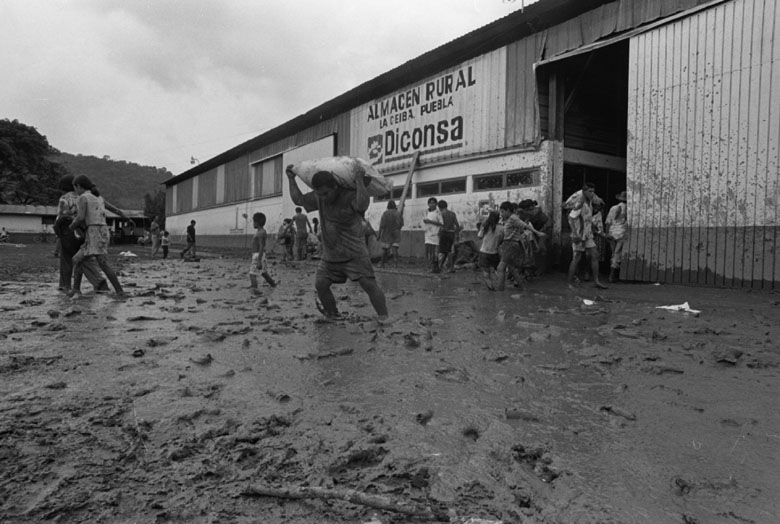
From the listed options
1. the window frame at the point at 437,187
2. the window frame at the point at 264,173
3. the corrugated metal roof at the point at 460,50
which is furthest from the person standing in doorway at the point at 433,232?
the window frame at the point at 264,173

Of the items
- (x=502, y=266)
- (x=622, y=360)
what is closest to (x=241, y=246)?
(x=502, y=266)

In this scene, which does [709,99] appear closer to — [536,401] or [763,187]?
[763,187]

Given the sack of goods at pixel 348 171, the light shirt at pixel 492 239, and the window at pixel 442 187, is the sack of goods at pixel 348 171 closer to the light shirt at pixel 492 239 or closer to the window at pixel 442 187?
the light shirt at pixel 492 239

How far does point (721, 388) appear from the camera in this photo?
3.23 metres

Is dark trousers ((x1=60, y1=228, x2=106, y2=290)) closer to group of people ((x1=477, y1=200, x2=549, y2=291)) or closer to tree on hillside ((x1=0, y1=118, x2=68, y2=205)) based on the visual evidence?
group of people ((x1=477, y1=200, x2=549, y2=291))

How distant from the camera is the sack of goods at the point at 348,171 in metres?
5.18

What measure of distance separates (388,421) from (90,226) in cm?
647

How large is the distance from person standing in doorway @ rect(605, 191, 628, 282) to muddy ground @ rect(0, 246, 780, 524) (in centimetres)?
482

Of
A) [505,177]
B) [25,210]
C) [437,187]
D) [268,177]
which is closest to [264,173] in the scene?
[268,177]

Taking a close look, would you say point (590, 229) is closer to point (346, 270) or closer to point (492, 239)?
point (492, 239)

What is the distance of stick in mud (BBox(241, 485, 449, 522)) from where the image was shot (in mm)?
1750

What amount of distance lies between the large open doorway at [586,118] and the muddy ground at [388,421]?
7.60 metres

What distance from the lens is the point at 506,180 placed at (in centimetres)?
1304

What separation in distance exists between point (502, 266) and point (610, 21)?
6053 mm
